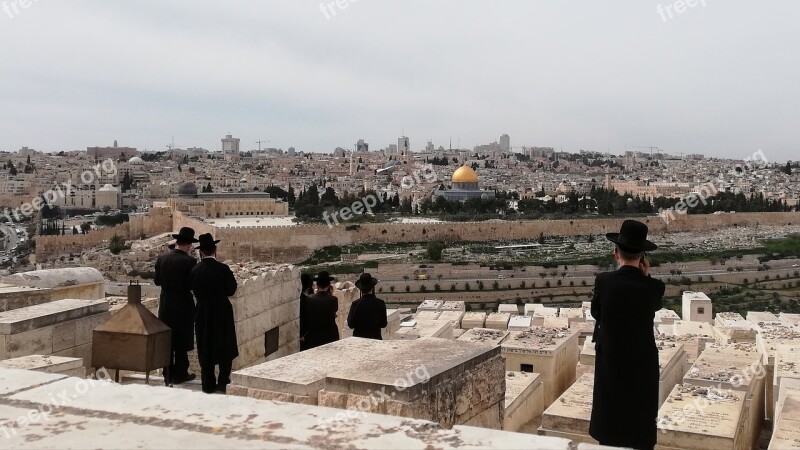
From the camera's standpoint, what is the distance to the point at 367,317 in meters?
3.87

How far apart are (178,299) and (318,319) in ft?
2.98

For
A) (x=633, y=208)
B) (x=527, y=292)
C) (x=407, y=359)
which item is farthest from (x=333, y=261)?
(x=407, y=359)

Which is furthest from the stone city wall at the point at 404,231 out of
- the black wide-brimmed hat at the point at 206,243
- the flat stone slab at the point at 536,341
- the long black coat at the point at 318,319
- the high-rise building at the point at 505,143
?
the high-rise building at the point at 505,143

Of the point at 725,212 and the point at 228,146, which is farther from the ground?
the point at 228,146

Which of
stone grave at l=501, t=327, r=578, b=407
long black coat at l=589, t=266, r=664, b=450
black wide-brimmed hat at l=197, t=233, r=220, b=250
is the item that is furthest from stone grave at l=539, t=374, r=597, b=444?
black wide-brimmed hat at l=197, t=233, r=220, b=250

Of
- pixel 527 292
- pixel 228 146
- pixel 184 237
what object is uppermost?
pixel 228 146

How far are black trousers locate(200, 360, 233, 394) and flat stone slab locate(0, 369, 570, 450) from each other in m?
0.97

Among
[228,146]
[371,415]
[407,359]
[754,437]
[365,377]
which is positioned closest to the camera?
[371,415]

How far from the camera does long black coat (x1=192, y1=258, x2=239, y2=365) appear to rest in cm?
317

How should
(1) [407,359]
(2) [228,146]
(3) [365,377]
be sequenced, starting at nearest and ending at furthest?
(3) [365,377] → (1) [407,359] → (2) [228,146]

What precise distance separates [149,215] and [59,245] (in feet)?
18.4

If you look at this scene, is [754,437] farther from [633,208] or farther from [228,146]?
[228,146]

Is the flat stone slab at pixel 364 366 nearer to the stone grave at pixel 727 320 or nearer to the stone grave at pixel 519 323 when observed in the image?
the stone grave at pixel 519 323

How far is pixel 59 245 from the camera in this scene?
94.7ft
